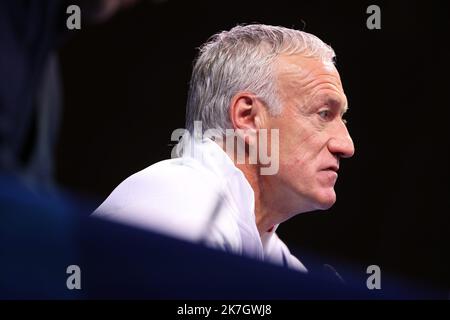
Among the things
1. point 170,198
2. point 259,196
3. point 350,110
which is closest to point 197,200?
point 170,198

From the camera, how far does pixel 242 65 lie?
5.62 feet

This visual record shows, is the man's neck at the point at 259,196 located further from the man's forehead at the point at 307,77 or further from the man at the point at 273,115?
the man's forehead at the point at 307,77

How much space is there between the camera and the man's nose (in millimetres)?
1743

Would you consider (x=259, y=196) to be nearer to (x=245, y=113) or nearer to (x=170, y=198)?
(x=245, y=113)

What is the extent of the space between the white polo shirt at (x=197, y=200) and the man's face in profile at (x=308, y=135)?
0.52 feet

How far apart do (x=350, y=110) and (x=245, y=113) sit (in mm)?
463

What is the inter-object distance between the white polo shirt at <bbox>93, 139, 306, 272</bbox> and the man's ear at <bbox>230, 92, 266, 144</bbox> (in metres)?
0.10

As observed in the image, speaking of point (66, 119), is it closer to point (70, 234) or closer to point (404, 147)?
point (404, 147)

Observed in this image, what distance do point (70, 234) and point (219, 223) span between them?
0.77m

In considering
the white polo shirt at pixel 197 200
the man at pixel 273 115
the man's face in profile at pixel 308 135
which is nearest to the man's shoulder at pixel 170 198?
the white polo shirt at pixel 197 200

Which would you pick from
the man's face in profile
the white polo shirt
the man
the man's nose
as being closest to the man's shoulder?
the white polo shirt

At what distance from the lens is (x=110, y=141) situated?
1.90 meters

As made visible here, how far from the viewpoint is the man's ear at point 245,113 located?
1.72 meters

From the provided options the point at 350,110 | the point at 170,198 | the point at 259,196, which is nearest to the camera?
the point at 170,198
